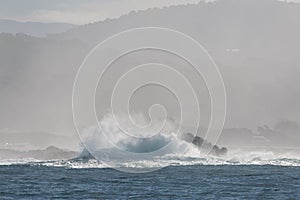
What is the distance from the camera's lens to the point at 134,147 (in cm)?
14575

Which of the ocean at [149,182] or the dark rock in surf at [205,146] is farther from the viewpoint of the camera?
the dark rock in surf at [205,146]

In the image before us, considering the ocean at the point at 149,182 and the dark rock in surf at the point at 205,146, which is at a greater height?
the dark rock in surf at the point at 205,146

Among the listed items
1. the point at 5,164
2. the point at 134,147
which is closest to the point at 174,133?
the point at 134,147

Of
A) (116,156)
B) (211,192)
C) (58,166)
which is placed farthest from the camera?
(116,156)

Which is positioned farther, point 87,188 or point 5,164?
point 5,164

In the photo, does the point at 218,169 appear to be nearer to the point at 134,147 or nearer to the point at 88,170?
the point at 88,170

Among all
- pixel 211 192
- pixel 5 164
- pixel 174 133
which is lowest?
pixel 211 192

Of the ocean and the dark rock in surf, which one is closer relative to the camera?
the ocean

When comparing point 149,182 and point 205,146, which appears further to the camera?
point 205,146

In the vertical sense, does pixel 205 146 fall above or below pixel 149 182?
above

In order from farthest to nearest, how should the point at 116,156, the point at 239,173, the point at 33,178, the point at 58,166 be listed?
1. the point at 116,156
2. the point at 58,166
3. the point at 239,173
4. the point at 33,178

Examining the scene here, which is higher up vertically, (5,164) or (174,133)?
(174,133)

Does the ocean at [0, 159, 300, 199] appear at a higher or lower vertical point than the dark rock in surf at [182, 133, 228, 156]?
lower

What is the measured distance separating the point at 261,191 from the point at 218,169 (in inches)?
1137
